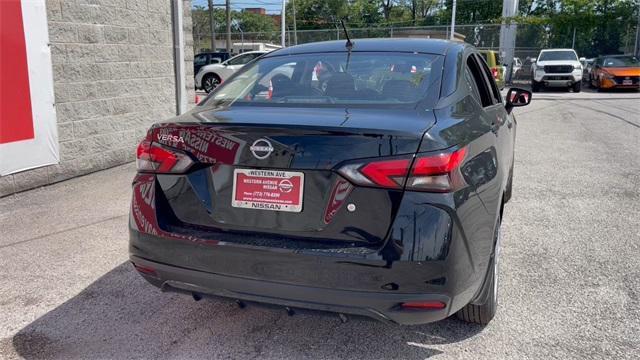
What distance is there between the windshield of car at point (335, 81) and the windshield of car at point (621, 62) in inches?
875

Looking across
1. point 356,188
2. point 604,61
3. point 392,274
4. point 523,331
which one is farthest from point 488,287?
point 604,61

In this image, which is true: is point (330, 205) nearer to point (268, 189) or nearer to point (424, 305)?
point (268, 189)

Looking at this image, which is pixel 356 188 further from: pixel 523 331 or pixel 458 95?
pixel 523 331

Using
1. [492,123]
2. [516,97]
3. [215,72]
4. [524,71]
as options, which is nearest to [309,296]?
[492,123]

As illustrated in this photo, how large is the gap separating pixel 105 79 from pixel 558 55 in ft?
68.2

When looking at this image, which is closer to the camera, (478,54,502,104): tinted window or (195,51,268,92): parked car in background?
(478,54,502,104): tinted window

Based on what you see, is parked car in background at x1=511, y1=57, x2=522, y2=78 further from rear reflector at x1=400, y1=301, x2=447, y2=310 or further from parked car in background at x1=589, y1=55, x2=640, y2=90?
rear reflector at x1=400, y1=301, x2=447, y2=310

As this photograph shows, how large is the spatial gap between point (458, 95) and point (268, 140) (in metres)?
1.16

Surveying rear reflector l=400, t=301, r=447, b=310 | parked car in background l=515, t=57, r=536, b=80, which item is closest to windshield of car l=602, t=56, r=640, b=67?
parked car in background l=515, t=57, r=536, b=80

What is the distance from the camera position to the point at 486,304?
9.90 ft

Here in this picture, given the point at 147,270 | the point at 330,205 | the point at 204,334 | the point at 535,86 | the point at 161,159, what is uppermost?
the point at 161,159

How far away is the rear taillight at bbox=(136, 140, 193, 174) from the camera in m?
2.67

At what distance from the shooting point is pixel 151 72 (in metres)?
8.05

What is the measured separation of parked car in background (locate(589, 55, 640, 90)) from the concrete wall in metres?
18.9
